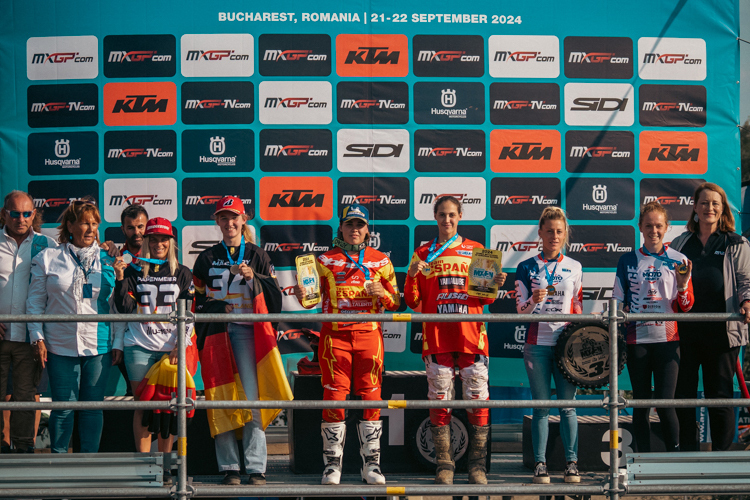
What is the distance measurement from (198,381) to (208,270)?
5.69ft

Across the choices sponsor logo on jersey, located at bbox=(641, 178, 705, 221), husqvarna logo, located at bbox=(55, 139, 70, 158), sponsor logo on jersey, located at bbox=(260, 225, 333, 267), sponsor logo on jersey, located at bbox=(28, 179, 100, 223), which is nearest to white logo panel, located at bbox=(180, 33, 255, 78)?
husqvarna logo, located at bbox=(55, 139, 70, 158)

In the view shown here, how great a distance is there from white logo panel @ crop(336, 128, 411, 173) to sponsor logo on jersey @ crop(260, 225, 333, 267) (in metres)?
0.58

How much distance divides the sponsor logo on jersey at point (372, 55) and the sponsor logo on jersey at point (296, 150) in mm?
594

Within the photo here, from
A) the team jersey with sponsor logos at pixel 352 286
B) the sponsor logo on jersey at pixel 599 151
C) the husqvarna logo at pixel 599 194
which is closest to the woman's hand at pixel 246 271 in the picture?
the team jersey with sponsor logos at pixel 352 286

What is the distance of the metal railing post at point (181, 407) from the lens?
9.20 feet

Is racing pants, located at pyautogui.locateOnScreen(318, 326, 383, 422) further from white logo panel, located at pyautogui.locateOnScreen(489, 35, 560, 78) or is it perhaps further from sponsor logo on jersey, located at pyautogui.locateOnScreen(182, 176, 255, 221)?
white logo panel, located at pyautogui.locateOnScreen(489, 35, 560, 78)

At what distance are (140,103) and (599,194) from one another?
4005 mm

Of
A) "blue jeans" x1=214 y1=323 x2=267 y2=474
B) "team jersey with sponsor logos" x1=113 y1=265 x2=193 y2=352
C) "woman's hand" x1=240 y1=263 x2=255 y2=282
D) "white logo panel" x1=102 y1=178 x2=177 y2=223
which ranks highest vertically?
"white logo panel" x1=102 y1=178 x2=177 y2=223

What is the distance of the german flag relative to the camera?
3.48m

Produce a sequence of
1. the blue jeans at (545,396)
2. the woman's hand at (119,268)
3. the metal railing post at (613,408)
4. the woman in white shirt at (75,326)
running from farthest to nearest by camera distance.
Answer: the woman's hand at (119,268)
the woman in white shirt at (75,326)
the blue jeans at (545,396)
the metal railing post at (613,408)

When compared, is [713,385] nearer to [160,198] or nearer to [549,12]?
[549,12]

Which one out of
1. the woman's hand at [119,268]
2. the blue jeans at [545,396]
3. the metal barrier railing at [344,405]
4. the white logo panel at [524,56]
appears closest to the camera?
the metal barrier railing at [344,405]

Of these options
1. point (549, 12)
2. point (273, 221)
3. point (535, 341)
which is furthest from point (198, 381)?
point (549, 12)

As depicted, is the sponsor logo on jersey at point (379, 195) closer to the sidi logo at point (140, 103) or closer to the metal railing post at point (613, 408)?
the sidi logo at point (140, 103)
